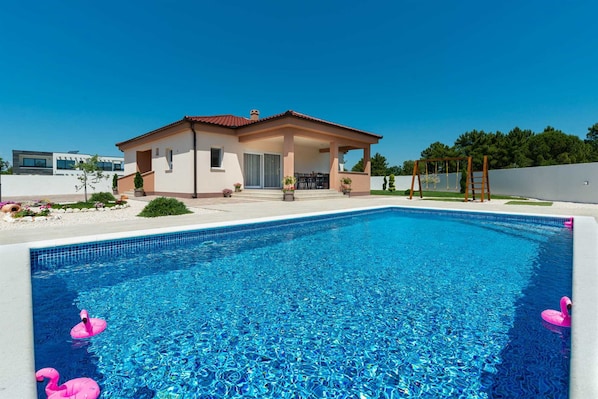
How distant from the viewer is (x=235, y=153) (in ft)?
52.2

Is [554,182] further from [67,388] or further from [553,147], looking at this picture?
[553,147]

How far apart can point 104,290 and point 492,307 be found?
453 cm

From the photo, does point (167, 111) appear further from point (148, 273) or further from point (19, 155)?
point (19, 155)

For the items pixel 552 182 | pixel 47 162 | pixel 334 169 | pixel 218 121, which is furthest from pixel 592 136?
pixel 47 162

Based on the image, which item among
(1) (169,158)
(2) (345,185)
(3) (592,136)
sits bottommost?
(2) (345,185)

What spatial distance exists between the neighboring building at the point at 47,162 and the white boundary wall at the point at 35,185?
2282 cm

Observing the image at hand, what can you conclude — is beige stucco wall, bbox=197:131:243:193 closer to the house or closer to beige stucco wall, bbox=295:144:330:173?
the house

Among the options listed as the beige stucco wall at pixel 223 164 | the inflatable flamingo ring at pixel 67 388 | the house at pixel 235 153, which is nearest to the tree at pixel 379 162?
the house at pixel 235 153

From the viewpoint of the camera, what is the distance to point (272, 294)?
3.48 metres

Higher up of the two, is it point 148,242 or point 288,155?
point 288,155

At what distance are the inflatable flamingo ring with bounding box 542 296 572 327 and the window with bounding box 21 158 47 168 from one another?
58.9m

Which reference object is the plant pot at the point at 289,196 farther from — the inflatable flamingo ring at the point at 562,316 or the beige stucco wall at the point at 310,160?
the inflatable flamingo ring at the point at 562,316

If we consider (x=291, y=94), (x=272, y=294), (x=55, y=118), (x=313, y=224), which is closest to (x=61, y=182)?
(x=55, y=118)

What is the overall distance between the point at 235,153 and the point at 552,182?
18.1 meters
